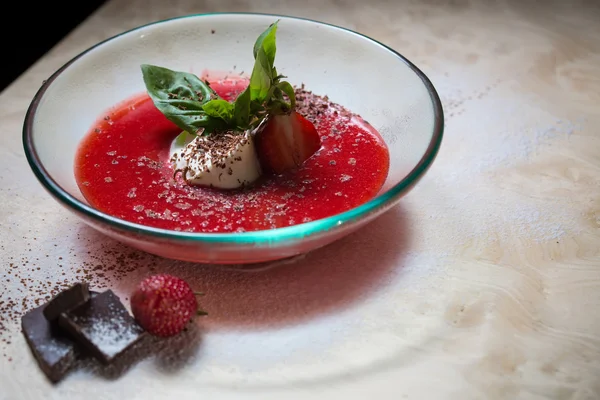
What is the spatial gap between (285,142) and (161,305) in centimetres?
61

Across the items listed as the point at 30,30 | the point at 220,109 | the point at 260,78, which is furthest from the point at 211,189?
the point at 30,30

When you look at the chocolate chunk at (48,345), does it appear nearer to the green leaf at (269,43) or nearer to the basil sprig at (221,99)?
the basil sprig at (221,99)

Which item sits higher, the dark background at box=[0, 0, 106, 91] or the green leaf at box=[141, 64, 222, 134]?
the green leaf at box=[141, 64, 222, 134]

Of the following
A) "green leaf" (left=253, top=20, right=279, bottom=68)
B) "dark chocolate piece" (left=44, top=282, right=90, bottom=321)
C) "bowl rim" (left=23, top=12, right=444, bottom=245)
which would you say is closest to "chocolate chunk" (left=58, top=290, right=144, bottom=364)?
"dark chocolate piece" (left=44, top=282, right=90, bottom=321)

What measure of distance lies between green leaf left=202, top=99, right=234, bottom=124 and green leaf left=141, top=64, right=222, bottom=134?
3 cm

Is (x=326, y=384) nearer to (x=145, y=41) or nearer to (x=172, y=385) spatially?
(x=172, y=385)

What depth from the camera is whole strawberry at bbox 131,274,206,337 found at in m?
1.40

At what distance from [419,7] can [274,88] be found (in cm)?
156

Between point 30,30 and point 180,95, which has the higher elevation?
point 180,95

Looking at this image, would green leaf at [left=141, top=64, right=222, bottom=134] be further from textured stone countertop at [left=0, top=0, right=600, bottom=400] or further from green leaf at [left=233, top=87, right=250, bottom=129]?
textured stone countertop at [left=0, top=0, right=600, bottom=400]

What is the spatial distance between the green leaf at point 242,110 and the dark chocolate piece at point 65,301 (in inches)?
26.2

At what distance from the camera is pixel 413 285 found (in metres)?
1.64

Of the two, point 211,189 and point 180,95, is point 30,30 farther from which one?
point 211,189

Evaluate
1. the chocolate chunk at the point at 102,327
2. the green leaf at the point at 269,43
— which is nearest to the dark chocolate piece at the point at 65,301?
the chocolate chunk at the point at 102,327
